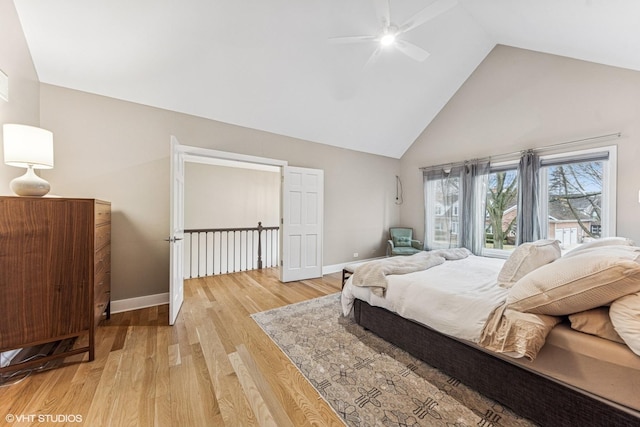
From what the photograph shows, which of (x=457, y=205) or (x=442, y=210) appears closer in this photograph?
(x=457, y=205)

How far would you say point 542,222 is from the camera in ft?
12.3

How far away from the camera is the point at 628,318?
3.56ft

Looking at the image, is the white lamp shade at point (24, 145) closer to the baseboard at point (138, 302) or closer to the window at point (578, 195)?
the baseboard at point (138, 302)

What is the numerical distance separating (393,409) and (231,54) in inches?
151

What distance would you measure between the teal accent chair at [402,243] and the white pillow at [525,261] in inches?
115

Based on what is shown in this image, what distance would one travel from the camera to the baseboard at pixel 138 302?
2.94 m

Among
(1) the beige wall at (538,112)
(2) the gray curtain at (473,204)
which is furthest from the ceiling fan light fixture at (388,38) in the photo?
(2) the gray curtain at (473,204)

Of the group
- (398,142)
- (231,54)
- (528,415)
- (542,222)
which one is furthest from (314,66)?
(542,222)

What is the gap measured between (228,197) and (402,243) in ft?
13.5

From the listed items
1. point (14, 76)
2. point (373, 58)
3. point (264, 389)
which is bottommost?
point (264, 389)

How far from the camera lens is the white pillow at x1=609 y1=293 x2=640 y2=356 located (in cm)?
104

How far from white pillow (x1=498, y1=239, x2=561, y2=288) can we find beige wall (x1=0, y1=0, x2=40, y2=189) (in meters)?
4.20

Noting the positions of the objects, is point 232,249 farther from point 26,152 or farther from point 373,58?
A: point 373,58

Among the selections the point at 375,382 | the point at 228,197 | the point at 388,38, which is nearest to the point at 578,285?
the point at 375,382
